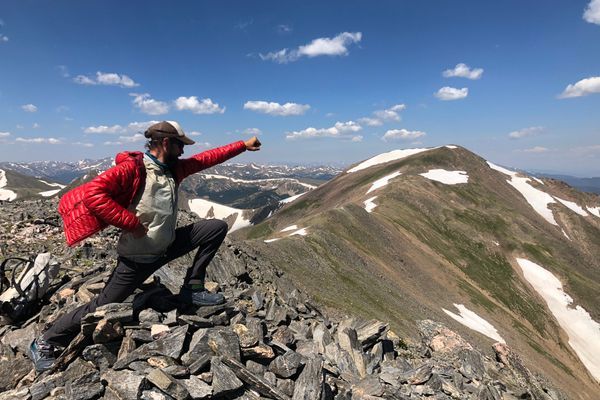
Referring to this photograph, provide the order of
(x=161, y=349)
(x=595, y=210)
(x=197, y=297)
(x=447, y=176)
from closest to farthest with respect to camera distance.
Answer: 1. (x=161, y=349)
2. (x=197, y=297)
3. (x=447, y=176)
4. (x=595, y=210)

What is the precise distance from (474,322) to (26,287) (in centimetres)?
6315

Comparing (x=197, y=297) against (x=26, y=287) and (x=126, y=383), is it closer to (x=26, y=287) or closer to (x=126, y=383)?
(x=126, y=383)

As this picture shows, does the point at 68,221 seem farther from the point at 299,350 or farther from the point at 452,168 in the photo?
the point at 452,168

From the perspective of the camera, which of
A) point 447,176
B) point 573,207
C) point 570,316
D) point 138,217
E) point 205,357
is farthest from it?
point 573,207

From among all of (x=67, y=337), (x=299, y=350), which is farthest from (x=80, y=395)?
(x=299, y=350)

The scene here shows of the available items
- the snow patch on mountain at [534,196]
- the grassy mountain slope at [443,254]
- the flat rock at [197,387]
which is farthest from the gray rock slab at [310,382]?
the snow patch on mountain at [534,196]

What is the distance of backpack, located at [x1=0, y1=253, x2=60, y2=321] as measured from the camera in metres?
11.7

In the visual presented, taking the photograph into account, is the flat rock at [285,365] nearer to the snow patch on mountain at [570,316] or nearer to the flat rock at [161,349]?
the flat rock at [161,349]

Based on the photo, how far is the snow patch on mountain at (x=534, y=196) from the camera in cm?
14888

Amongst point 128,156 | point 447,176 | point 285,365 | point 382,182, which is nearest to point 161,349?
point 285,365

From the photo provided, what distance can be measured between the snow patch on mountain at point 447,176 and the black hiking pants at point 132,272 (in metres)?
136

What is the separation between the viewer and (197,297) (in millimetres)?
11031

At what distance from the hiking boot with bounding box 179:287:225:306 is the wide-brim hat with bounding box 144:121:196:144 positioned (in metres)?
4.67

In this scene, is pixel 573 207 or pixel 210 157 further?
pixel 573 207
